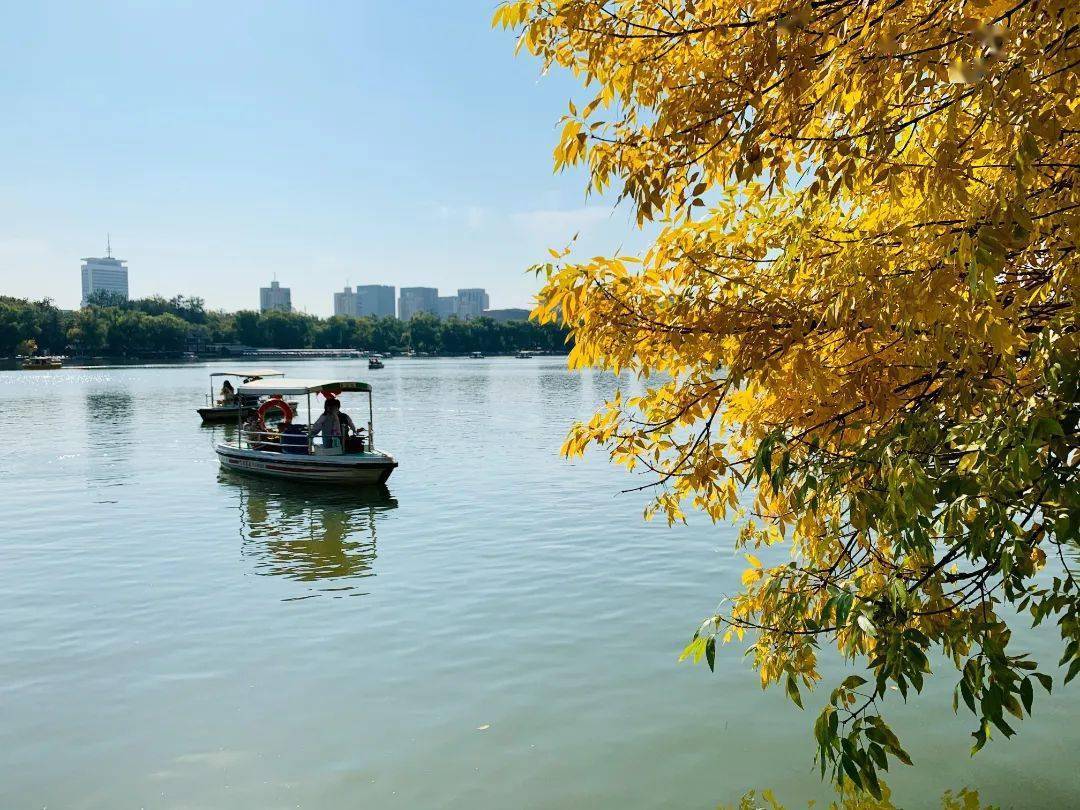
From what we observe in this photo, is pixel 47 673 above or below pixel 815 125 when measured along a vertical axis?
below

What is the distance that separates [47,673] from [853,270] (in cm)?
1093

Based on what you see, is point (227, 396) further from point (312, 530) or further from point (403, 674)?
point (403, 674)

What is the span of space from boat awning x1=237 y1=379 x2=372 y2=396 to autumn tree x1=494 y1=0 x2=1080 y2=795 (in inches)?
844

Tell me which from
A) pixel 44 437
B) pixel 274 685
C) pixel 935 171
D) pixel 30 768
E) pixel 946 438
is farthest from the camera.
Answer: pixel 44 437

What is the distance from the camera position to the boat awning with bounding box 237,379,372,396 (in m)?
26.2

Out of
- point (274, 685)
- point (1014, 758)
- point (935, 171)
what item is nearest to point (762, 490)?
point (935, 171)

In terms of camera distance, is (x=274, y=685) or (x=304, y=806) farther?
(x=274, y=685)

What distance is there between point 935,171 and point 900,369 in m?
1.55

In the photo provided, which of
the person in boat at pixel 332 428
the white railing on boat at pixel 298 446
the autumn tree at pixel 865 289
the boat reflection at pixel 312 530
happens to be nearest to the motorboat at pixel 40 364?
the white railing on boat at pixel 298 446

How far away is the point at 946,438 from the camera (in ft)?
13.1

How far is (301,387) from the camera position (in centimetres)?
2764

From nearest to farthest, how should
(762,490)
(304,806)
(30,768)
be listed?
(762,490) < (304,806) < (30,768)

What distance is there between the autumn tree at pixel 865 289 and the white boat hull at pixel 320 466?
1944 centimetres

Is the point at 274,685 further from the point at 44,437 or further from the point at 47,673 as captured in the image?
the point at 44,437
